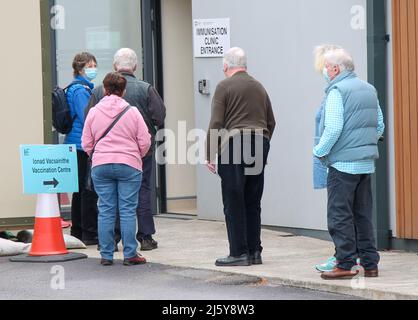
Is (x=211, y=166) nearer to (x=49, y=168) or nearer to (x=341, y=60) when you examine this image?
(x=341, y=60)

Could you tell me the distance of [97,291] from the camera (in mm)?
9258

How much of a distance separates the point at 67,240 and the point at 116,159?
5.27 feet

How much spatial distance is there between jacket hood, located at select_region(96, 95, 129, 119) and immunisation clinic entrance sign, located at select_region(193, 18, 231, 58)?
123 inches

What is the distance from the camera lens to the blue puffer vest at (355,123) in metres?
9.27

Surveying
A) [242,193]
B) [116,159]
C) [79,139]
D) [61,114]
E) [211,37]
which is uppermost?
[211,37]

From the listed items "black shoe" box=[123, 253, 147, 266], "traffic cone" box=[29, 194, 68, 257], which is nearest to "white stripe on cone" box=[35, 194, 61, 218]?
"traffic cone" box=[29, 194, 68, 257]

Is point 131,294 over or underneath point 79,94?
underneath

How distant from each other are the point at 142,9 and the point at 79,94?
3.26m

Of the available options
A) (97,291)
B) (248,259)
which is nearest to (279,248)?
(248,259)

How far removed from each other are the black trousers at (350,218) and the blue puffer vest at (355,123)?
0.57ft

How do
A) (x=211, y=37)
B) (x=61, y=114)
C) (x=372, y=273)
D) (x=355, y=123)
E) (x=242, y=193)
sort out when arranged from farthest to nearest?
(x=211, y=37)
(x=61, y=114)
(x=242, y=193)
(x=372, y=273)
(x=355, y=123)

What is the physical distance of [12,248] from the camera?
11359 mm

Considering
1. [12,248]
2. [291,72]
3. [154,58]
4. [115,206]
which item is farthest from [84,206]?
[154,58]

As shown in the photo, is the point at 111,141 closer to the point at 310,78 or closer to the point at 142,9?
the point at 310,78
